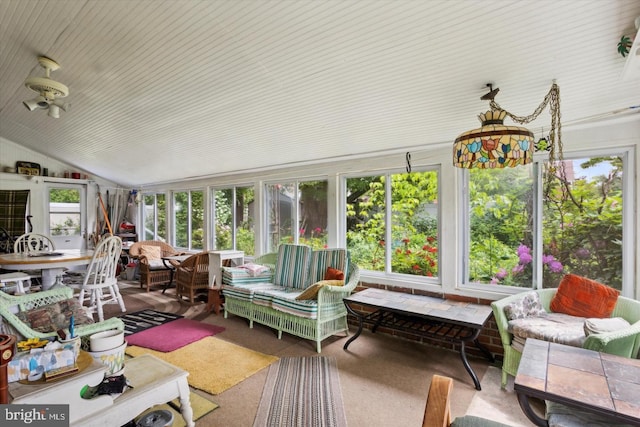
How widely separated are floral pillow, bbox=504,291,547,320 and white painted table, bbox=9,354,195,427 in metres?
2.46

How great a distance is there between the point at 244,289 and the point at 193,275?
1355 millimetres

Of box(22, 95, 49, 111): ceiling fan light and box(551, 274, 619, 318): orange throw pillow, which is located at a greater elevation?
box(22, 95, 49, 111): ceiling fan light

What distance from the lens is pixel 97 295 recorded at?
380cm

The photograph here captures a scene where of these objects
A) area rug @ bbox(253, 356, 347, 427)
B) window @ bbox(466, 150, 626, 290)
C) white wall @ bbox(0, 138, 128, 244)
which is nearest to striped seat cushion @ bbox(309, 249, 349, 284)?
area rug @ bbox(253, 356, 347, 427)

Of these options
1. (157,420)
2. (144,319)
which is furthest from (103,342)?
(144,319)

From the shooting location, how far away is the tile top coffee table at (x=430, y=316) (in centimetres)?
254

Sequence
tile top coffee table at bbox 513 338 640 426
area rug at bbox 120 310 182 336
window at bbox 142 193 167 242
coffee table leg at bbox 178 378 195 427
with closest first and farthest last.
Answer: tile top coffee table at bbox 513 338 640 426, coffee table leg at bbox 178 378 195 427, area rug at bbox 120 310 182 336, window at bbox 142 193 167 242

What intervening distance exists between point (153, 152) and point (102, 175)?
313 cm

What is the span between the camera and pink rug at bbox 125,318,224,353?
10.5ft

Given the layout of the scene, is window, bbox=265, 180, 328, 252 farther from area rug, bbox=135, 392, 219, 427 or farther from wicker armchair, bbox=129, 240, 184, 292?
area rug, bbox=135, 392, 219, 427

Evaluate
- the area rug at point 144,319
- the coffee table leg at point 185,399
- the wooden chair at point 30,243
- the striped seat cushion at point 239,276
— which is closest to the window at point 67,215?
the wooden chair at point 30,243

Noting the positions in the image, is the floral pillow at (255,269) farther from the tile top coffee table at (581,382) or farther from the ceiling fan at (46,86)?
the tile top coffee table at (581,382)

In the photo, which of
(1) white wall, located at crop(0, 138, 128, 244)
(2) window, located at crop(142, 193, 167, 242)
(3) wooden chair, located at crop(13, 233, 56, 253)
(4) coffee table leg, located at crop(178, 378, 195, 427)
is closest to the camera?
(4) coffee table leg, located at crop(178, 378, 195, 427)

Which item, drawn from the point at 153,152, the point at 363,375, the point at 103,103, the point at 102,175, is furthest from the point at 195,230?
the point at 363,375
